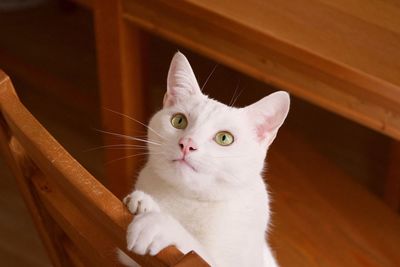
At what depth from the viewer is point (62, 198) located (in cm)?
74

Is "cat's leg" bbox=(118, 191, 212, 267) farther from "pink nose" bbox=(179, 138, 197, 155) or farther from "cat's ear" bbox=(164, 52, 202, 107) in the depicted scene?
"cat's ear" bbox=(164, 52, 202, 107)

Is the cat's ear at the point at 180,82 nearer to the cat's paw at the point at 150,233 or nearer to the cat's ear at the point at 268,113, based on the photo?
the cat's ear at the point at 268,113

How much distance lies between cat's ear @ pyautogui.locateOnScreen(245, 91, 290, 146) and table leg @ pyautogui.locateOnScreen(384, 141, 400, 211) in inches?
30.8

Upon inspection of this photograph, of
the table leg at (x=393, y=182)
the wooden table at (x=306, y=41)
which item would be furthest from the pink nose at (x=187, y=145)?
the table leg at (x=393, y=182)

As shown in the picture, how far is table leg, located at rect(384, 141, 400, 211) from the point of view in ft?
5.18

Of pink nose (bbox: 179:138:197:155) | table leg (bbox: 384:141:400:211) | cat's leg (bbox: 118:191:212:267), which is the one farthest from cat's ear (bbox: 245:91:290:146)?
table leg (bbox: 384:141:400:211)

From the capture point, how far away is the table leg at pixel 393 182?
1.58 m

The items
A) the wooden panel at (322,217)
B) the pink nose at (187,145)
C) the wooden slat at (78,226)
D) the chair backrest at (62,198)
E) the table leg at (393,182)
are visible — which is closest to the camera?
the chair backrest at (62,198)

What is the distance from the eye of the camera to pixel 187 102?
89 cm

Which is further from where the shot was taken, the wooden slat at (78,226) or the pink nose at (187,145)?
the pink nose at (187,145)

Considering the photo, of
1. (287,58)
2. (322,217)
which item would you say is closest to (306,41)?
(287,58)

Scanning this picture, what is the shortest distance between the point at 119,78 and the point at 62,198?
0.50 metres

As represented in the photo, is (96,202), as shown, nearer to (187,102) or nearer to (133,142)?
(187,102)

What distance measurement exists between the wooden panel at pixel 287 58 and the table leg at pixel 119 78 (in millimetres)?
98
